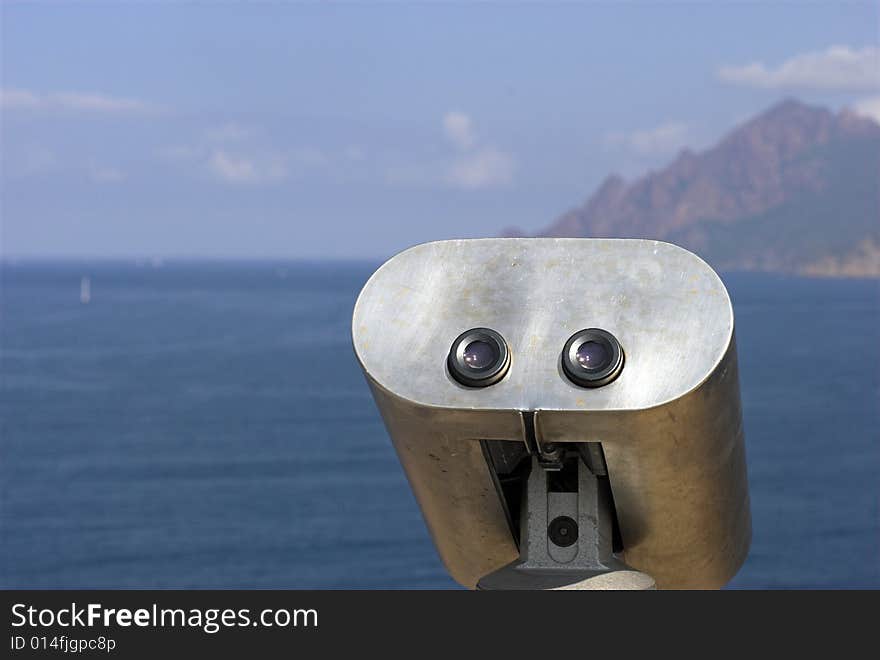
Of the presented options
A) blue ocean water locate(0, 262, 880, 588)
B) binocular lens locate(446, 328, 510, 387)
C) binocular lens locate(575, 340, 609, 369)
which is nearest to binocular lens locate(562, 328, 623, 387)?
binocular lens locate(575, 340, 609, 369)

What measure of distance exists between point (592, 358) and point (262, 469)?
74.0 m

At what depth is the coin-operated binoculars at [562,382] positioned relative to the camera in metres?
4.74

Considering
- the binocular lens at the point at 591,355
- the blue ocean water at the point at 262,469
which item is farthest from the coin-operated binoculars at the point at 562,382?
the blue ocean water at the point at 262,469

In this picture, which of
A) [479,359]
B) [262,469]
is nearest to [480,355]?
[479,359]

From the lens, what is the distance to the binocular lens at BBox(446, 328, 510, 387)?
481 cm

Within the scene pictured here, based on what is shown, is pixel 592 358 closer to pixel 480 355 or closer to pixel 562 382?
pixel 562 382

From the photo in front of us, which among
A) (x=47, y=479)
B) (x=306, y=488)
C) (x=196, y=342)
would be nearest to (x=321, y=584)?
(x=306, y=488)

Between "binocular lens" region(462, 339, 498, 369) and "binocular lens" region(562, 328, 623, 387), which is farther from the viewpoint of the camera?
"binocular lens" region(462, 339, 498, 369)

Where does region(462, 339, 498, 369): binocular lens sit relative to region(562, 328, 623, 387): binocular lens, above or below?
above

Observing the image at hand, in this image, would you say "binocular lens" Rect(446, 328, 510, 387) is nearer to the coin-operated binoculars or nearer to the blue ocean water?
the coin-operated binoculars

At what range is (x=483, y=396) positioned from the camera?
15.8ft
